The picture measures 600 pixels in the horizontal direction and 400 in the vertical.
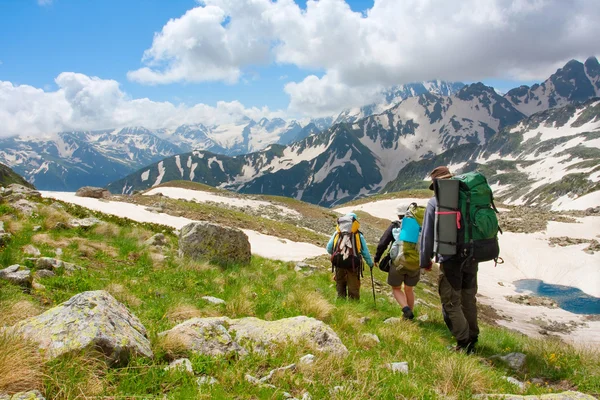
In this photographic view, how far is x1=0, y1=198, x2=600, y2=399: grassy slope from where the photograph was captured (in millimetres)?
3439

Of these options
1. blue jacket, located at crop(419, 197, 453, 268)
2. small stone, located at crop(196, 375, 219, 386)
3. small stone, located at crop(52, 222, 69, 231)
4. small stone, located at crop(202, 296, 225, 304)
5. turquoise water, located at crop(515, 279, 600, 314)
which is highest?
blue jacket, located at crop(419, 197, 453, 268)

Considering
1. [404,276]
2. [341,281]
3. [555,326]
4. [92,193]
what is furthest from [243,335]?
[92,193]

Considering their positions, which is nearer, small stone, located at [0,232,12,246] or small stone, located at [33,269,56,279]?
small stone, located at [33,269,56,279]

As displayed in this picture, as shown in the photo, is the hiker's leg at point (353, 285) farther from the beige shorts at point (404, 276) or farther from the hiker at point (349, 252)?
the beige shorts at point (404, 276)

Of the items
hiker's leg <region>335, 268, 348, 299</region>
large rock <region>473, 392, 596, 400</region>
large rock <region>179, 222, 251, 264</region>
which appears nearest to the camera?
large rock <region>473, 392, 596, 400</region>

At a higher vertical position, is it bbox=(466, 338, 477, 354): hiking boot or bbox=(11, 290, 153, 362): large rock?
bbox=(11, 290, 153, 362): large rock

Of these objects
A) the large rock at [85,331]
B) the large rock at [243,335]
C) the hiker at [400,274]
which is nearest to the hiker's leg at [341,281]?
the hiker at [400,274]

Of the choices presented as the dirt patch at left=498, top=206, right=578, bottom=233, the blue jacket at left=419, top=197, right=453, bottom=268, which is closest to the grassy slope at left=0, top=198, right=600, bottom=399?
the blue jacket at left=419, top=197, right=453, bottom=268

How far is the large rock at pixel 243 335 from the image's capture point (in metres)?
4.36

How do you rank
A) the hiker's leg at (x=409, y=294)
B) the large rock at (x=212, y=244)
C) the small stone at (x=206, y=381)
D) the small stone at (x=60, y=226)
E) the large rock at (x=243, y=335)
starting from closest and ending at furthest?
1. the small stone at (x=206, y=381)
2. the large rock at (x=243, y=335)
3. the hiker's leg at (x=409, y=294)
4. the small stone at (x=60, y=226)
5. the large rock at (x=212, y=244)

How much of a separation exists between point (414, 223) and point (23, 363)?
25.0 feet

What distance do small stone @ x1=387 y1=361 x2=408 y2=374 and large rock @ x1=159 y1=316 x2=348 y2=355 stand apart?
65 cm

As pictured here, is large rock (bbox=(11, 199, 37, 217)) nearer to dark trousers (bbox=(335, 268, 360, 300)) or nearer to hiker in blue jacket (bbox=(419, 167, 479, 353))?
dark trousers (bbox=(335, 268, 360, 300))

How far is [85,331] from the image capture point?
3535 mm
